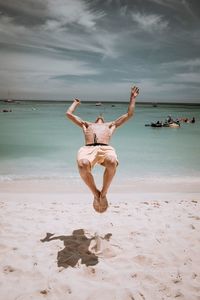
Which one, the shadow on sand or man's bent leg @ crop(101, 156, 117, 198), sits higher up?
man's bent leg @ crop(101, 156, 117, 198)

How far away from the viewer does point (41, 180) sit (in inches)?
402

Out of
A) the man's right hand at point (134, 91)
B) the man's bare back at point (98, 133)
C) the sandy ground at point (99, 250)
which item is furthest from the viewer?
the man's right hand at point (134, 91)

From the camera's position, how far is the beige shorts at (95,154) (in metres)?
4.13

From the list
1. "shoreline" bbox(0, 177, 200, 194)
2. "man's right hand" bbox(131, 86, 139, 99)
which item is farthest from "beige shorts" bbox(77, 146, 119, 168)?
"shoreline" bbox(0, 177, 200, 194)

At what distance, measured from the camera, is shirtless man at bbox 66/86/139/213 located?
4.09 m

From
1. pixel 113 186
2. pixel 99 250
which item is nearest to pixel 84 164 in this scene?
pixel 99 250

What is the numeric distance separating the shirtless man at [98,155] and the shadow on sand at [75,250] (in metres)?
0.79

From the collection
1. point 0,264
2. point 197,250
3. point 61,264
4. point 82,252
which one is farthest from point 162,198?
point 0,264

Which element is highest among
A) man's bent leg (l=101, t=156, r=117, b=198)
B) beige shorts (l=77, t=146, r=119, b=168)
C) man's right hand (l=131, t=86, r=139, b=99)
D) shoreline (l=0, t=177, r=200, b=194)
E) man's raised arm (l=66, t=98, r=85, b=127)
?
man's right hand (l=131, t=86, r=139, b=99)

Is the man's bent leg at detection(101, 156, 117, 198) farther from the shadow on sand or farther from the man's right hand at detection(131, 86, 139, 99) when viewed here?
the man's right hand at detection(131, 86, 139, 99)

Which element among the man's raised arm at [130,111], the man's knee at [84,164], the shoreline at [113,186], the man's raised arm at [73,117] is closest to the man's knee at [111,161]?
the man's knee at [84,164]

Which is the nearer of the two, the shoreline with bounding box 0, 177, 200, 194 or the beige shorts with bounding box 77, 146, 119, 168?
the beige shorts with bounding box 77, 146, 119, 168

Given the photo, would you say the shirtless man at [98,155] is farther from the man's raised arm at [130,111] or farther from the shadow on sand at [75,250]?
the shadow on sand at [75,250]

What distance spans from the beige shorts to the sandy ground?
4.06 ft
